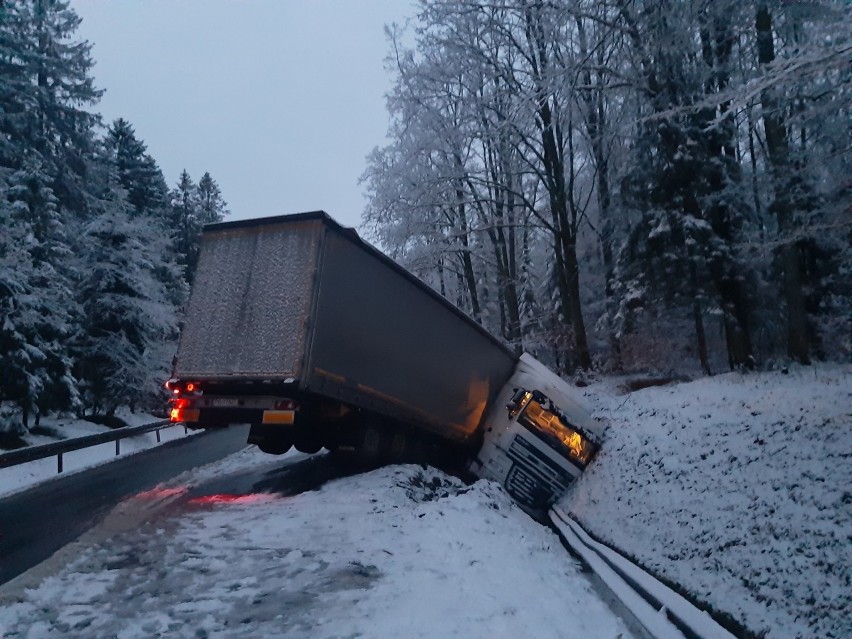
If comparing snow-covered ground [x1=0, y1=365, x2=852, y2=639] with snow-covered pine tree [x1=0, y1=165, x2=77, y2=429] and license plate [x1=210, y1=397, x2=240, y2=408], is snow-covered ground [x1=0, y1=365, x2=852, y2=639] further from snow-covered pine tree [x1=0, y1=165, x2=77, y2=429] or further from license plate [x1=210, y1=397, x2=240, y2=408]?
snow-covered pine tree [x1=0, y1=165, x2=77, y2=429]

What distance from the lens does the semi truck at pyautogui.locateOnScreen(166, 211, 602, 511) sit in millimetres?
9891

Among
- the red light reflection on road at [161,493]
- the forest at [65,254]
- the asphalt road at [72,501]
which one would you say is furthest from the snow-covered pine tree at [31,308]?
the red light reflection on road at [161,493]

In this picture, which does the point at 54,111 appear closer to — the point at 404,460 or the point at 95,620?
the point at 404,460

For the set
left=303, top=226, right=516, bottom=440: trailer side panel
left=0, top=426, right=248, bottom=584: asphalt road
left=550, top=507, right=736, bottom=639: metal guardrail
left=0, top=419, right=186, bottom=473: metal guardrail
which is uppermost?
left=303, top=226, right=516, bottom=440: trailer side panel

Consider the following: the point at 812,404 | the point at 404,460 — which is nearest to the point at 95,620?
the point at 404,460

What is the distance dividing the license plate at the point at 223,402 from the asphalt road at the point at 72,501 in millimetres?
2247

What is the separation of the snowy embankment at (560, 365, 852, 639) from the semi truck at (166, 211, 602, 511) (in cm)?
146

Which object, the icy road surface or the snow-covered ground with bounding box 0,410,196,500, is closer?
the icy road surface

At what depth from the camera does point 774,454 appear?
9141 millimetres

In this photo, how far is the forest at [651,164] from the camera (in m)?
15.0

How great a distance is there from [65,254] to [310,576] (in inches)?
840

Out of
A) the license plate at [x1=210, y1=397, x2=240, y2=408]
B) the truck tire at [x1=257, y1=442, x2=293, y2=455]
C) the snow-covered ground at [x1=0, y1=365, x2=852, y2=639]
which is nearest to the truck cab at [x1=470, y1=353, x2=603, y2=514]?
the snow-covered ground at [x1=0, y1=365, x2=852, y2=639]

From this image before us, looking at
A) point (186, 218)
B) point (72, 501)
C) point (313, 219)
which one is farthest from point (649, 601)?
point (186, 218)

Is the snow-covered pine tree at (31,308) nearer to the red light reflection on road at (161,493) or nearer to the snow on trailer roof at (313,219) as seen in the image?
the red light reflection on road at (161,493)
